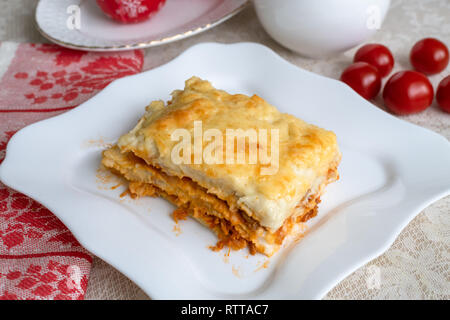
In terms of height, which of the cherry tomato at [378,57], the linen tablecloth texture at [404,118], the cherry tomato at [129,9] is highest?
the cherry tomato at [129,9]

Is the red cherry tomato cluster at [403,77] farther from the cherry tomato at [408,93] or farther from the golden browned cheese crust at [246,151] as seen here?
the golden browned cheese crust at [246,151]

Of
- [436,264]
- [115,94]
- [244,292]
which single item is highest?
[115,94]

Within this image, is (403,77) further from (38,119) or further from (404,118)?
(38,119)

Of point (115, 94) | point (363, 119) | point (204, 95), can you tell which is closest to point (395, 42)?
point (363, 119)

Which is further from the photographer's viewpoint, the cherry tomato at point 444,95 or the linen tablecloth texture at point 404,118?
the cherry tomato at point 444,95

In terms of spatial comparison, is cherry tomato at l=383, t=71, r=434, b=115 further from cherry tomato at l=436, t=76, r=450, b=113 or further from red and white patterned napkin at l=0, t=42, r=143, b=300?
red and white patterned napkin at l=0, t=42, r=143, b=300

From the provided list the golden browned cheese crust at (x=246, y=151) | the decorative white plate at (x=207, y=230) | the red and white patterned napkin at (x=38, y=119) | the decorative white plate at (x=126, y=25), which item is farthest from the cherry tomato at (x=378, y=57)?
the red and white patterned napkin at (x=38, y=119)
